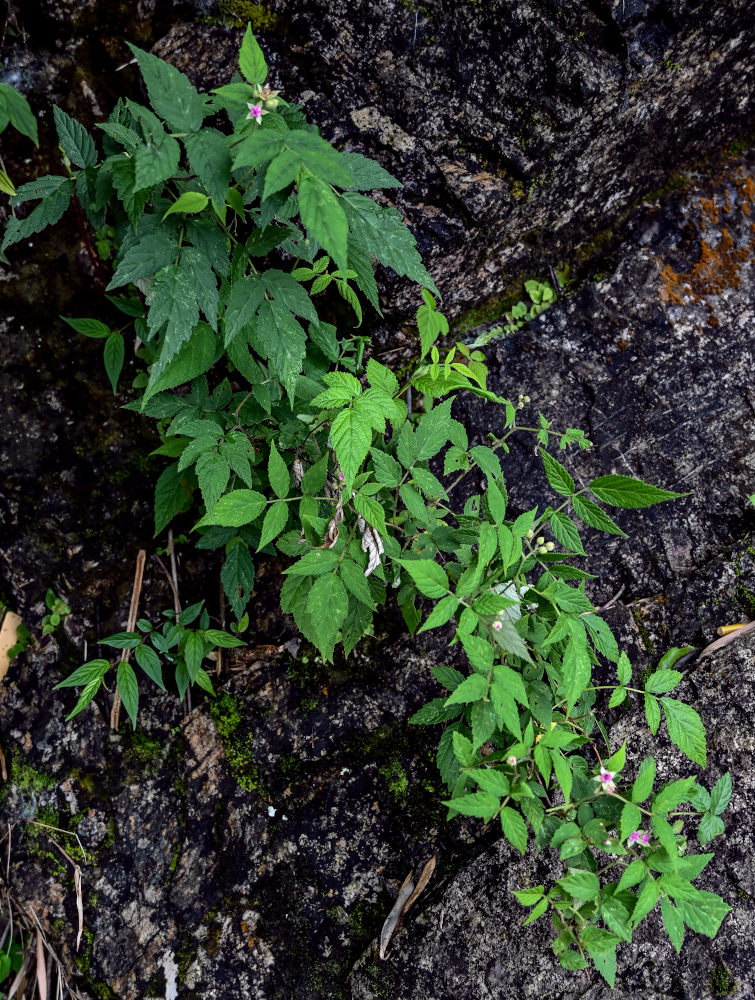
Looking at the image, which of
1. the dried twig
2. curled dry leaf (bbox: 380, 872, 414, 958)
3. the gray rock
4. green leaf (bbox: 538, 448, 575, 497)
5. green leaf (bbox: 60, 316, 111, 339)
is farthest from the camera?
the dried twig

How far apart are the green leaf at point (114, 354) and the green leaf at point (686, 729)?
212 cm

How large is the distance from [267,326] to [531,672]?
123 centimetres

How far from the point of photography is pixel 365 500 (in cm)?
182

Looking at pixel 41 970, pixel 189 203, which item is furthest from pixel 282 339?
pixel 41 970

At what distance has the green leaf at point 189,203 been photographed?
1629 mm

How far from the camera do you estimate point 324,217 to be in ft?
4.57

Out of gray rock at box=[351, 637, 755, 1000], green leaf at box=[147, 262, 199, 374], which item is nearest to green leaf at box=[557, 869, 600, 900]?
gray rock at box=[351, 637, 755, 1000]

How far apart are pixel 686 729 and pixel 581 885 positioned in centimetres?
49

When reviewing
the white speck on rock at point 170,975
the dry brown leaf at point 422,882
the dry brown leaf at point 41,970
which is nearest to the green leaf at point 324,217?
the dry brown leaf at point 422,882

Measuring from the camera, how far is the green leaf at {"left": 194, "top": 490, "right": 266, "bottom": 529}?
1900mm

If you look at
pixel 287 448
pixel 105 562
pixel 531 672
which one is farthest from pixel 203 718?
pixel 531 672

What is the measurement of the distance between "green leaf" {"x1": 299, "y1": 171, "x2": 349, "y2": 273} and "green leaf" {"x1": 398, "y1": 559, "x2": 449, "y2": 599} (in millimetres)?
740

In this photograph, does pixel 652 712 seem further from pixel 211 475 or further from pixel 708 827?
pixel 211 475

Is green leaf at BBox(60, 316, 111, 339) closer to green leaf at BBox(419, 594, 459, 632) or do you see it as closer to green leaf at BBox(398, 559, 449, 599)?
green leaf at BBox(398, 559, 449, 599)
